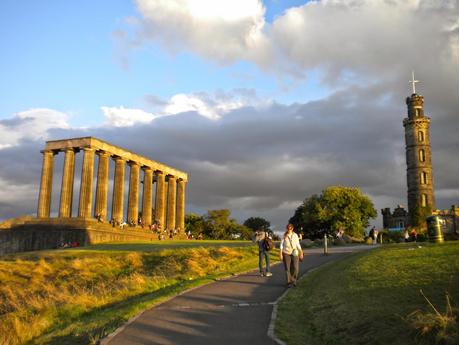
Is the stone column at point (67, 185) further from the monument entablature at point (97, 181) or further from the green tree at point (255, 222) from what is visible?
the green tree at point (255, 222)

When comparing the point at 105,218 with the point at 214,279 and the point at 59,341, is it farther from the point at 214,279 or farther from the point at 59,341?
the point at 59,341

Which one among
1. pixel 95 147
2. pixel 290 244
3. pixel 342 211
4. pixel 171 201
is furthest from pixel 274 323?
pixel 342 211

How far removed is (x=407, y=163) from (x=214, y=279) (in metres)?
99.4

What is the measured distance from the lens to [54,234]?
52.5 meters

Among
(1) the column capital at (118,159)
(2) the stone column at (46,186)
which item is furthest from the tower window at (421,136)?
(2) the stone column at (46,186)

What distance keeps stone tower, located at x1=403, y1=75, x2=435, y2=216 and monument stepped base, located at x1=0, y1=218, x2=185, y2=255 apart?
234 ft

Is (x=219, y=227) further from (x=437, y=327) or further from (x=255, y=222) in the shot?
(x=437, y=327)

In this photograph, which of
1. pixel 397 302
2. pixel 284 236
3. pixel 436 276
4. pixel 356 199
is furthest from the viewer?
pixel 356 199

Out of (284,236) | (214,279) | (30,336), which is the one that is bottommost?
(30,336)

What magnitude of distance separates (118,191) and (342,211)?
41308 mm

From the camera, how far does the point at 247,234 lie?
10125 cm

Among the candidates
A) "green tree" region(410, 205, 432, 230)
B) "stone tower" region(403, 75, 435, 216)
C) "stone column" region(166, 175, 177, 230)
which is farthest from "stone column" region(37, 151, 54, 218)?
"stone tower" region(403, 75, 435, 216)

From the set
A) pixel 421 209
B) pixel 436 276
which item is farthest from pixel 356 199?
pixel 436 276

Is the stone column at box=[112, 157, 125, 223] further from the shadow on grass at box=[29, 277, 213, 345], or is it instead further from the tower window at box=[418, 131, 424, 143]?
the tower window at box=[418, 131, 424, 143]
